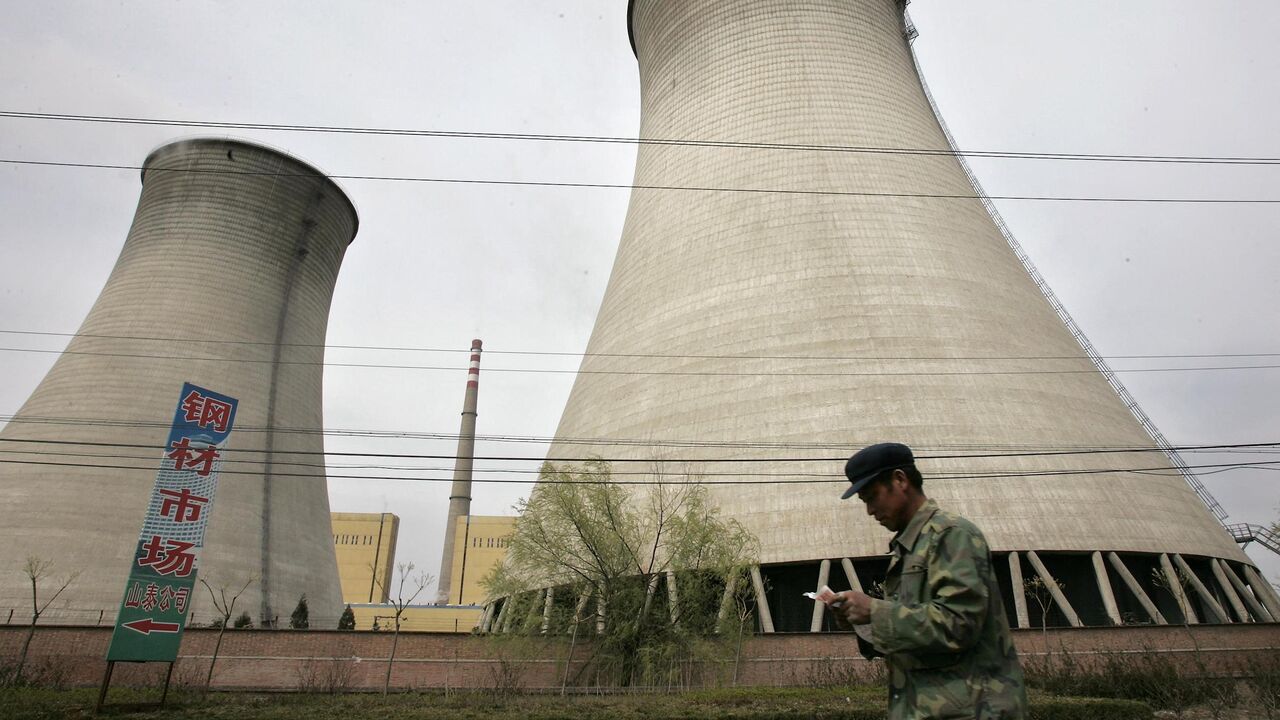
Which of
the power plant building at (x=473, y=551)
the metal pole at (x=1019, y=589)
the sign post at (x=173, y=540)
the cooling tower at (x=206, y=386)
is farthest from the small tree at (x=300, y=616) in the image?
the metal pole at (x=1019, y=589)

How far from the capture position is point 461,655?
14070 mm

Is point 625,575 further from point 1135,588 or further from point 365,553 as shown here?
point 365,553

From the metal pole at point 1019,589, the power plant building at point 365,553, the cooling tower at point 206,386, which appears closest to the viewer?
the metal pole at point 1019,589

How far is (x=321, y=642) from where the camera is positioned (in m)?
14.1

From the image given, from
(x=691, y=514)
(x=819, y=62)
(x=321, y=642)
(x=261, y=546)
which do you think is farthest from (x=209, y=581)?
(x=819, y=62)

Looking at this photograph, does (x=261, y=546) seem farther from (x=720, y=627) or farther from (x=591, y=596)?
(x=720, y=627)

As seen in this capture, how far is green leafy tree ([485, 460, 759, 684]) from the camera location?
480 inches

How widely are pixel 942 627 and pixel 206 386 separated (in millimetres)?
24679

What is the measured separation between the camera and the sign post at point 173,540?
8078mm

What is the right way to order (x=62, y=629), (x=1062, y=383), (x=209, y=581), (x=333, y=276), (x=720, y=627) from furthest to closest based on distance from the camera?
(x=333, y=276) → (x=209, y=581) → (x=1062, y=383) → (x=62, y=629) → (x=720, y=627)

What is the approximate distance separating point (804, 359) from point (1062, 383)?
16.7 feet

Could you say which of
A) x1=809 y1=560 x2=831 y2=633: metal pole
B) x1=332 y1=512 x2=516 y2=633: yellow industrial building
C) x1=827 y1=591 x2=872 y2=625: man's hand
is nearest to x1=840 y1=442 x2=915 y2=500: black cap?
x1=827 y1=591 x2=872 y2=625: man's hand

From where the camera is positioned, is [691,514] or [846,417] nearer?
[691,514]

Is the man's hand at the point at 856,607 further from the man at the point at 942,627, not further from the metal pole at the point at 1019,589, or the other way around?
the metal pole at the point at 1019,589
